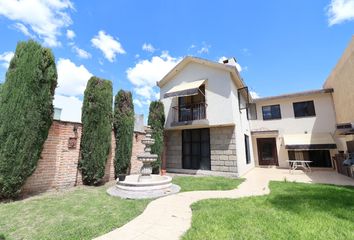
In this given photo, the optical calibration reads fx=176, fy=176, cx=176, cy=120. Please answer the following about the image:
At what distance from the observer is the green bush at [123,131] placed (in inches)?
446

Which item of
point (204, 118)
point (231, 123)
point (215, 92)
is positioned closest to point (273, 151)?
point (231, 123)

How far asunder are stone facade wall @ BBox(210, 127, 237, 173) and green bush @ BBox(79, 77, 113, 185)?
8.02m

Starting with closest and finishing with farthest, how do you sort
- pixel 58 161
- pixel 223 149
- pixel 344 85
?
pixel 58 161 < pixel 223 149 < pixel 344 85

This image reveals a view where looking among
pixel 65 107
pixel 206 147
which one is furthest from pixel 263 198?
pixel 65 107

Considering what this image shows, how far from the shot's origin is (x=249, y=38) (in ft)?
45.1

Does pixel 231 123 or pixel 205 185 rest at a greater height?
pixel 231 123

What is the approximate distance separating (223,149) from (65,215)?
11.0m

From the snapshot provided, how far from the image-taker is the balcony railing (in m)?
15.0

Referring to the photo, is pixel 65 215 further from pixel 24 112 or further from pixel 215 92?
pixel 215 92

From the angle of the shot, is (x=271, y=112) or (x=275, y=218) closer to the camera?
(x=275, y=218)

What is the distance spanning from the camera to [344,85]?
1443 centimetres

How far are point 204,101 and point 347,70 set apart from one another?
36.6ft

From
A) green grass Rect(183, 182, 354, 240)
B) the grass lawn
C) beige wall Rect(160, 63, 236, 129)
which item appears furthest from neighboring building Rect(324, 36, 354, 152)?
the grass lawn

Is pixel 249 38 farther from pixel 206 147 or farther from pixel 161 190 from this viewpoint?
pixel 161 190
